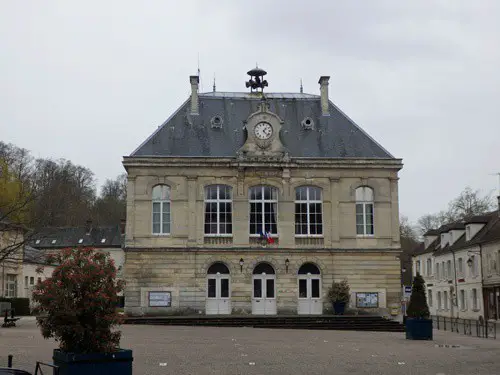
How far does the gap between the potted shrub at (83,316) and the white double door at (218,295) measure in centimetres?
2458

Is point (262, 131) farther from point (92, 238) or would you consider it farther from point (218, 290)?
point (92, 238)

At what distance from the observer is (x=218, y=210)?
37875 mm

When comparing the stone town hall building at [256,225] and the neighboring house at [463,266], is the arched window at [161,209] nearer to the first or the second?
the stone town hall building at [256,225]

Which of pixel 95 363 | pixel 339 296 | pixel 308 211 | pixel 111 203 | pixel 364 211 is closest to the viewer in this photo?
pixel 95 363

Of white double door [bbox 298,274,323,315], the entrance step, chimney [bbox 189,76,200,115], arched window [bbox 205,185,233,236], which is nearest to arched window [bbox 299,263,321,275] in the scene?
white double door [bbox 298,274,323,315]

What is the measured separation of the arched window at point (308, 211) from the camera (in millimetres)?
38125

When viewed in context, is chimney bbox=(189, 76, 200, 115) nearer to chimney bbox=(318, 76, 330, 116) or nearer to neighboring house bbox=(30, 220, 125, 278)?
chimney bbox=(318, 76, 330, 116)

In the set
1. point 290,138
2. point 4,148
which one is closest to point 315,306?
point 290,138

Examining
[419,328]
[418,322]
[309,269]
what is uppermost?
[309,269]

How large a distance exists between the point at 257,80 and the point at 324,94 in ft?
14.3

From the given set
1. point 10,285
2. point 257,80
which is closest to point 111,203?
point 10,285

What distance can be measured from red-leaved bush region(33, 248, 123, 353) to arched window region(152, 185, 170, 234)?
80.7ft

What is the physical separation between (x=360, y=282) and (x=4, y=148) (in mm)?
44401

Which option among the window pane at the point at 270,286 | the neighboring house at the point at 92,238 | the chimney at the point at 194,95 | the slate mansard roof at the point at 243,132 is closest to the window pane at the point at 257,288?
the window pane at the point at 270,286
